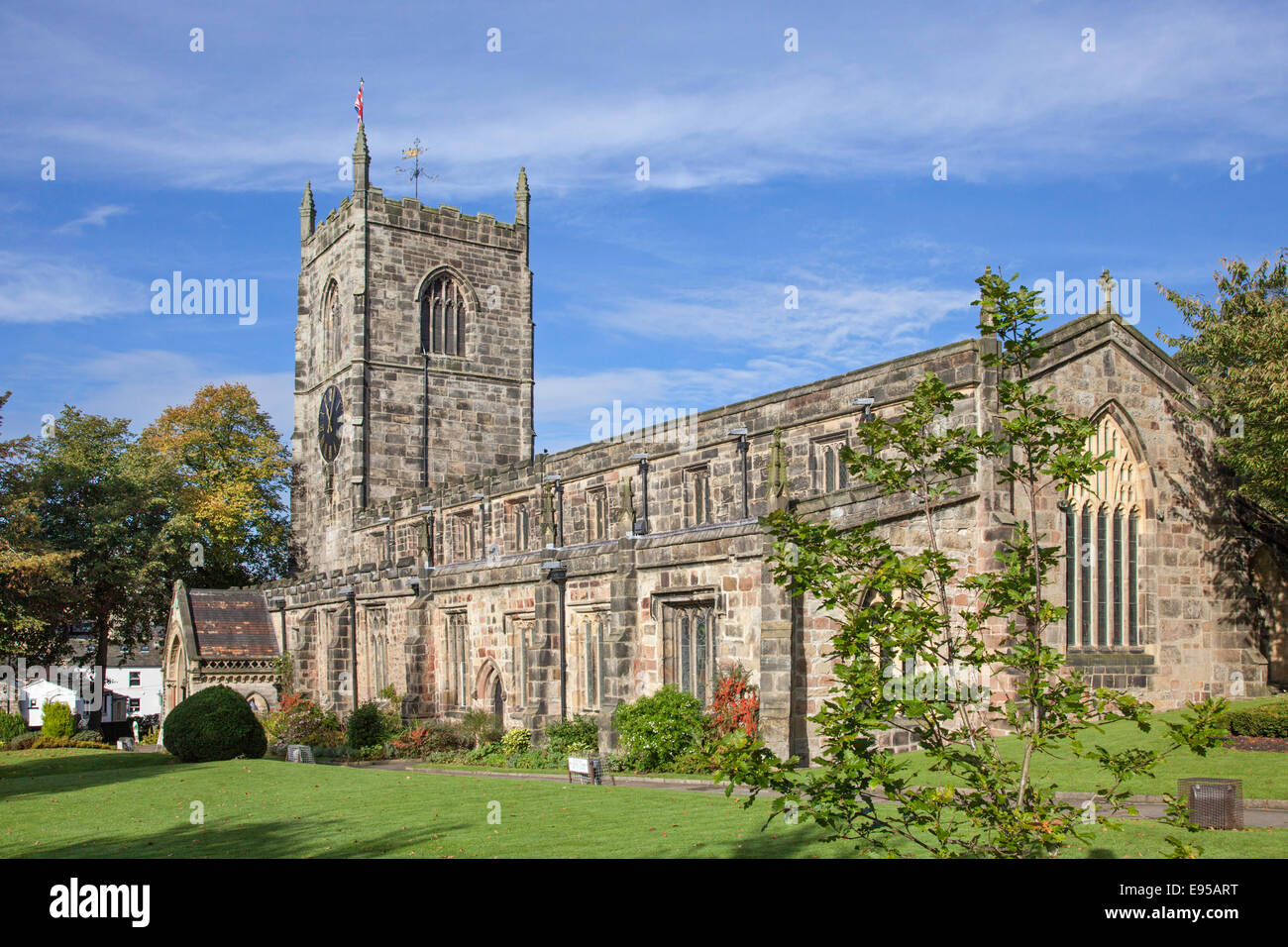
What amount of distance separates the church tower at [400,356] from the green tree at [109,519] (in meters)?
6.84

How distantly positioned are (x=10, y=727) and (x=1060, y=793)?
34127mm

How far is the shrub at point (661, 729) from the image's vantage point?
21.7 meters

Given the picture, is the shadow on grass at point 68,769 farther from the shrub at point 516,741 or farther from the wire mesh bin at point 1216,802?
the wire mesh bin at point 1216,802

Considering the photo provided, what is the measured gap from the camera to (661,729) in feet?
71.6

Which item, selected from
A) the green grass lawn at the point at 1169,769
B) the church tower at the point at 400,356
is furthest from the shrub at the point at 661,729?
the church tower at the point at 400,356

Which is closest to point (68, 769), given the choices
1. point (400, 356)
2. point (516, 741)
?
point (516, 741)

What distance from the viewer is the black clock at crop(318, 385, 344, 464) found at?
49562 mm

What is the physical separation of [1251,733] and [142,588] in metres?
43.2

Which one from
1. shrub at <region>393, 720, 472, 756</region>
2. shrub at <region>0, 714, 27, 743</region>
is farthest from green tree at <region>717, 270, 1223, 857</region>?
shrub at <region>0, 714, 27, 743</region>

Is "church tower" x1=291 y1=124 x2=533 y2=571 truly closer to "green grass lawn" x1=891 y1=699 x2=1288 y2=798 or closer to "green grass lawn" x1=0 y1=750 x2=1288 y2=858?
"green grass lawn" x1=0 y1=750 x2=1288 y2=858

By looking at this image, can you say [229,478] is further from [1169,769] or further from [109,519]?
[1169,769]
